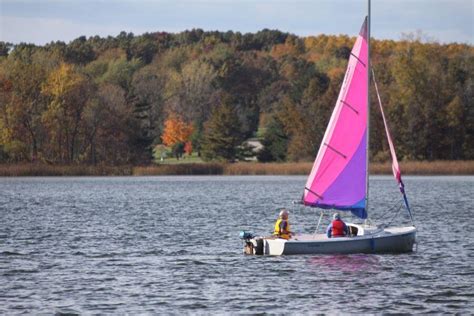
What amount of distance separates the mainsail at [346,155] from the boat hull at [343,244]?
174 cm

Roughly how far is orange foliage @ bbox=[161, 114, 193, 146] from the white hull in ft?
393

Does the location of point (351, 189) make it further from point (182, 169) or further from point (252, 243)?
point (182, 169)

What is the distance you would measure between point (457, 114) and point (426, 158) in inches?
245

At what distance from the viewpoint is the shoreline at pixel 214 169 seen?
11450 cm

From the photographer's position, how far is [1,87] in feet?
424

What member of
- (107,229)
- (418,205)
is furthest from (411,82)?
(107,229)

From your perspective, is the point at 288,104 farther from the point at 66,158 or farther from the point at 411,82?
the point at 66,158

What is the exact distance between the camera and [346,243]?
3734cm

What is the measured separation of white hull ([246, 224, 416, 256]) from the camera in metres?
37.3

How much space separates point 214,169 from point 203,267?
8267cm

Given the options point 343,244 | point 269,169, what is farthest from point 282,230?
point 269,169

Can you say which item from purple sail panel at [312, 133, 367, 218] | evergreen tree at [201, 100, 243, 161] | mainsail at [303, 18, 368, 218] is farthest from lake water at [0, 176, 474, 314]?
evergreen tree at [201, 100, 243, 161]

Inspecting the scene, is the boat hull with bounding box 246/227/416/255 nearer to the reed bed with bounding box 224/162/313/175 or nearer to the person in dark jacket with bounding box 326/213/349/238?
the person in dark jacket with bounding box 326/213/349/238

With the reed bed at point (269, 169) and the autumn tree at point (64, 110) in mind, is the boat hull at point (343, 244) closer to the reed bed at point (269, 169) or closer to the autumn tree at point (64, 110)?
the reed bed at point (269, 169)
